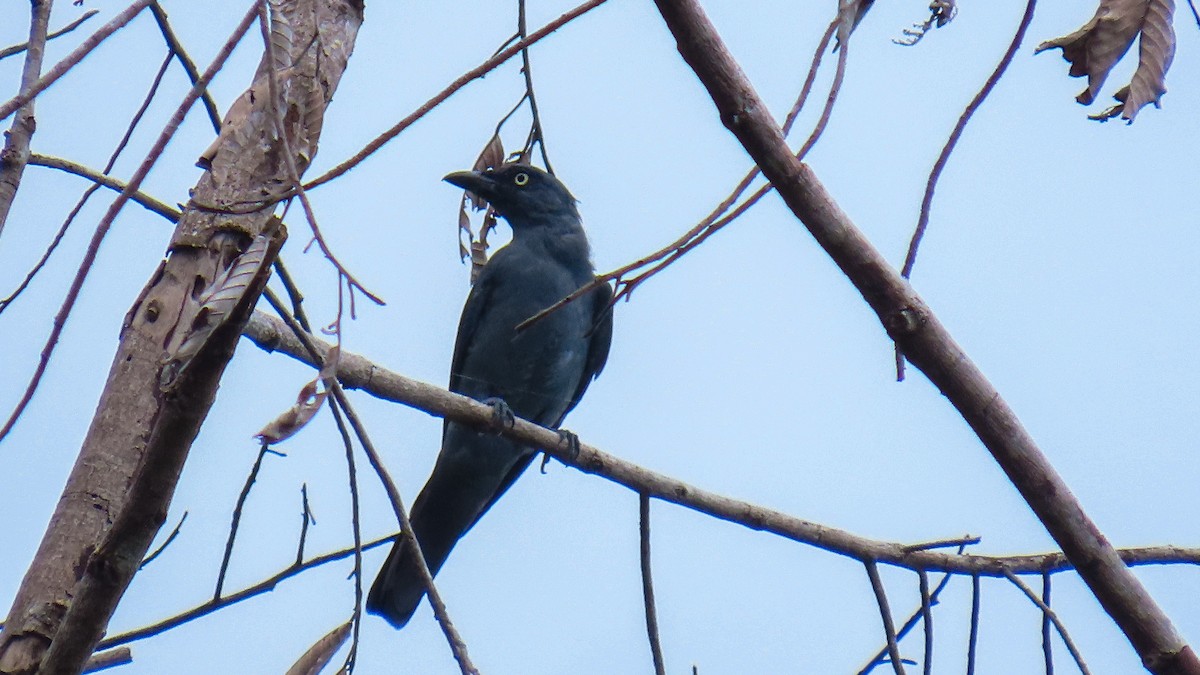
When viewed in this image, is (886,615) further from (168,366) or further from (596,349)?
(596,349)

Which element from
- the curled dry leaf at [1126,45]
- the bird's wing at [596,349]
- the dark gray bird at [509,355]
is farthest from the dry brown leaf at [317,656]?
the bird's wing at [596,349]

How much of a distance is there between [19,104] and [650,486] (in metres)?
2.51

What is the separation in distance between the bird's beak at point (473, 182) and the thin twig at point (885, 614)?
11.5 feet

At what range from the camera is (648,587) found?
3.32 meters

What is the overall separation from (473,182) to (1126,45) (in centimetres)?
493

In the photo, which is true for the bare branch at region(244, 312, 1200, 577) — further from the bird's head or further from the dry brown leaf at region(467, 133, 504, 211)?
the bird's head

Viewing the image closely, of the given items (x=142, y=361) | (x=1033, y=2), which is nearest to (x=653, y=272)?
(x=1033, y=2)

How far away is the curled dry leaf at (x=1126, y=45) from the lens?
212 cm

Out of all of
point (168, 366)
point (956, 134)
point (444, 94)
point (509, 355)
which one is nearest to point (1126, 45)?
point (956, 134)

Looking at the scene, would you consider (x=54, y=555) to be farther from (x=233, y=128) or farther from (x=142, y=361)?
(x=233, y=128)

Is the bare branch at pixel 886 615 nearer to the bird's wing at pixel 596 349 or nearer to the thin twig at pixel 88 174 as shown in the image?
the thin twig at pixel 88 174

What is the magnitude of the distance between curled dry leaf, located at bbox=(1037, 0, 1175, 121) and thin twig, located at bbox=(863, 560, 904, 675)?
4.40 ft

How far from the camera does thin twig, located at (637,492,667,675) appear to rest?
9.76ft

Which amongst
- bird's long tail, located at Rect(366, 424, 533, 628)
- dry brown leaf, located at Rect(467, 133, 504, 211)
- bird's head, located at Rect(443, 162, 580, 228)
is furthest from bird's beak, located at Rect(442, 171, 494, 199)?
dry brown leaf, located at Rect(467, 133, 504, 211)
